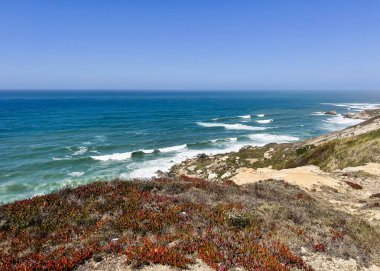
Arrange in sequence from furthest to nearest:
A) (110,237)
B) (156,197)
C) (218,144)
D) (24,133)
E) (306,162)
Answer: (24,133) < (218,144) < (306,162) < (156,197) < (110,237)

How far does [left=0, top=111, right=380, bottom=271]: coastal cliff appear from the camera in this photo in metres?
8.03

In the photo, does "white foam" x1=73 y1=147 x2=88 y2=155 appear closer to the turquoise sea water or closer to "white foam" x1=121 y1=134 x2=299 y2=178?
the turquoise sea water

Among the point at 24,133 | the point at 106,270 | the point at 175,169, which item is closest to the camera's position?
the point at 106,270

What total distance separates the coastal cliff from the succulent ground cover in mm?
32

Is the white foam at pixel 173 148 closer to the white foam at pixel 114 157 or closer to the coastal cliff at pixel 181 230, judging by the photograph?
the white foam at pixel 114 157

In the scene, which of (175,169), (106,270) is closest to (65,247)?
(106,270)

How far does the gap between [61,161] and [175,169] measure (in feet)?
57.9

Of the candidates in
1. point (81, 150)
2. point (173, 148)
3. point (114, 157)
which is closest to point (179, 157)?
point (173, 148)

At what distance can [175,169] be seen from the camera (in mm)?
43250

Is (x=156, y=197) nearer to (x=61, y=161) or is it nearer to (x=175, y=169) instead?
(x=175, y=169)

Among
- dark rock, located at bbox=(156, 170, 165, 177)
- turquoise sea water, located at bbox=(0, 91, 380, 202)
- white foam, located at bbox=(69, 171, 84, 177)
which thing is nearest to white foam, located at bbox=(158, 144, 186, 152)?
turquoise sea water, located at bbox=(0, 91, 380, 202)

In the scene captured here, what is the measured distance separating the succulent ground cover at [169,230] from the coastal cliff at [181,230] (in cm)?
3

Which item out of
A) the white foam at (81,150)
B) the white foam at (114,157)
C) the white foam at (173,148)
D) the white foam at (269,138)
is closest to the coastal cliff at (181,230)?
the white foam at (114,157)

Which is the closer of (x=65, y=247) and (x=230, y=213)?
(x=65, y=247)
